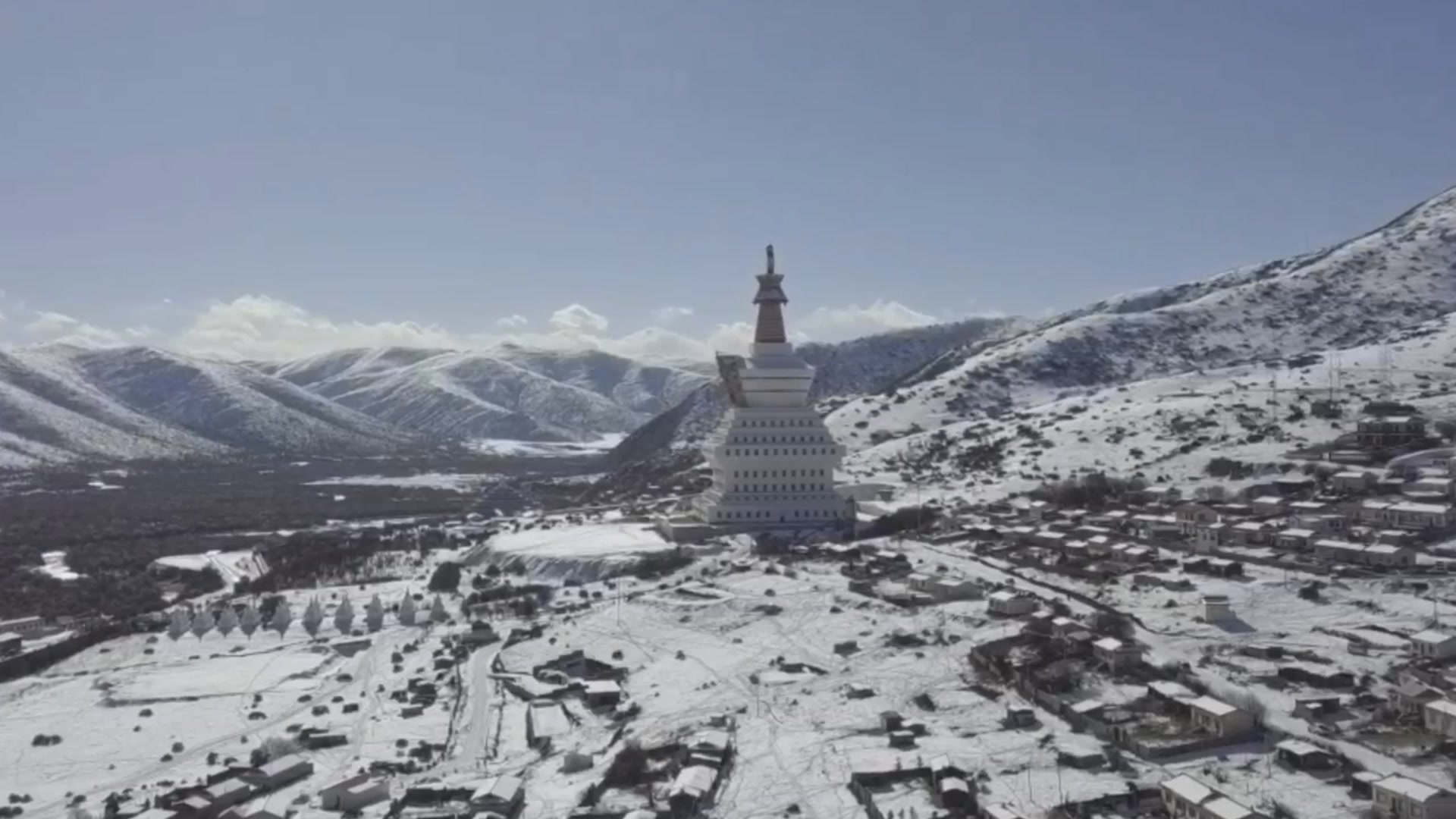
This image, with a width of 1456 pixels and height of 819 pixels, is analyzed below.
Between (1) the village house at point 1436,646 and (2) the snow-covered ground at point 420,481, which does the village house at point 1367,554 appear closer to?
(1) the village house at point 1436,646

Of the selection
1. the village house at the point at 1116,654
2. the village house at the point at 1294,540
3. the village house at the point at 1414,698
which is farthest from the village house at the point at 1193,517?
the village house at the point at 1414,698

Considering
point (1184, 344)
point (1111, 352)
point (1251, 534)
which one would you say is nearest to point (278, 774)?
point (1251, 534)

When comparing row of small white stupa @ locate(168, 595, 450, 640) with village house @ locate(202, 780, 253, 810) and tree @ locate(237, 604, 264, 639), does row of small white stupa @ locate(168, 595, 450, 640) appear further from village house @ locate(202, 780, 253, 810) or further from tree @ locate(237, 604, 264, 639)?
village house @ locate(202, 780, 253, 810)

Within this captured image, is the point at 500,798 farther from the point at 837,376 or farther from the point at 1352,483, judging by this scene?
the point at 837,376

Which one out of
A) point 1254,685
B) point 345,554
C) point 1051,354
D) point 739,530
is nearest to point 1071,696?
point 1254,685

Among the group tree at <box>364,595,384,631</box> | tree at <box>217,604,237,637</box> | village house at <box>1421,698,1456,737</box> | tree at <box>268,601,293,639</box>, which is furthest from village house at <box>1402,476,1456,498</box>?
tree at <box>217,604,237,637</box>
